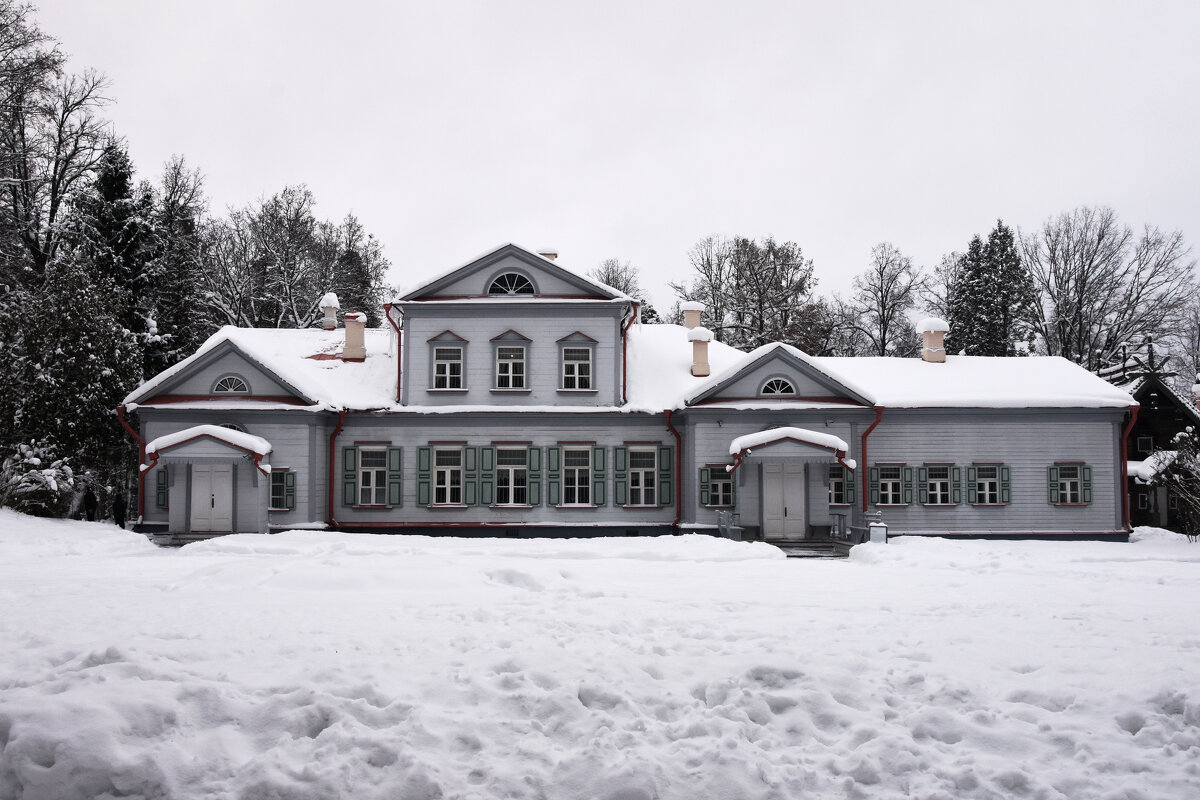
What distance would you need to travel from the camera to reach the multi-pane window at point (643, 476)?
21953 mm

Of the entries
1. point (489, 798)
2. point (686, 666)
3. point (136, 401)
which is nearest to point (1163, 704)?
point (686, 666)

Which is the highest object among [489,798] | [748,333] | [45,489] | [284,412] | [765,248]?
[765,248]

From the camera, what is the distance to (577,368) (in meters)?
22.2

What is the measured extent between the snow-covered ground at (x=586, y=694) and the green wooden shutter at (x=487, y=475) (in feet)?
34.5

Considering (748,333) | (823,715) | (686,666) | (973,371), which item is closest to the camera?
(823,715)

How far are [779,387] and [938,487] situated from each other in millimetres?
5089

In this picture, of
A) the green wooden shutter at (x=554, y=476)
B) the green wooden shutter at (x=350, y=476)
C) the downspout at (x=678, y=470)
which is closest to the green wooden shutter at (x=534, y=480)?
the green wooden shutter at (x=554, y=476)

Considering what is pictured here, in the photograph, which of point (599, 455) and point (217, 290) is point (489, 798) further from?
point (217, 290)

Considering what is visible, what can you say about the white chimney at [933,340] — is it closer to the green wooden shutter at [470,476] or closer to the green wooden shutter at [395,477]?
the green wooden shutter at [470,476]

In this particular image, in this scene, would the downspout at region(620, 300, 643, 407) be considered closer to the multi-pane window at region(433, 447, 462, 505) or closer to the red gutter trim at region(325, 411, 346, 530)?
the multi-pane window at region(433, 447, 462, 505)

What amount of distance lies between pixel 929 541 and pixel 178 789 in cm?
1770

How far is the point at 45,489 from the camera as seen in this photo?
71.9 feet

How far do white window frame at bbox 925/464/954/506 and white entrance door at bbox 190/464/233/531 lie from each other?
57.5 ft

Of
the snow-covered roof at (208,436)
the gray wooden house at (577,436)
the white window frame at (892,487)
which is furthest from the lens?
the white window frame at (892,487)
